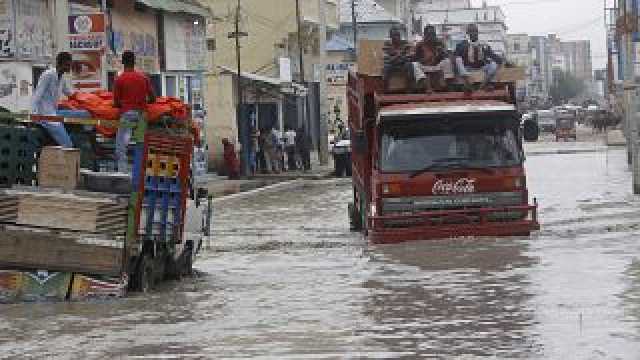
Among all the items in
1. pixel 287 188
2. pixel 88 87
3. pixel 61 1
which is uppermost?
pixel 61 1

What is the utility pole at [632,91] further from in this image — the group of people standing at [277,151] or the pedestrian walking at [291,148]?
the pedestrian walking at [291,148]

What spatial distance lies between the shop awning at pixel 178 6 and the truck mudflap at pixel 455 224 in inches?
711

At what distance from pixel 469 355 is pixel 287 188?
96.5 ft

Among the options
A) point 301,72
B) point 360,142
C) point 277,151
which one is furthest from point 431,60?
point 301,72

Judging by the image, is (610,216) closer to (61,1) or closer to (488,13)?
(61,1)

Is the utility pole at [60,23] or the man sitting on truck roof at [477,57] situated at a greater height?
the utility pole at [60,23]

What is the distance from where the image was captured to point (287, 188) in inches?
1538

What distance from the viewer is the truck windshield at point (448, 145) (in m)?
18.5

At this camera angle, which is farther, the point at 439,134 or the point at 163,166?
the point at 439,134

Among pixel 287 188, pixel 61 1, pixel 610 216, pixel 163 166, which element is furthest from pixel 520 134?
pixel 287 188

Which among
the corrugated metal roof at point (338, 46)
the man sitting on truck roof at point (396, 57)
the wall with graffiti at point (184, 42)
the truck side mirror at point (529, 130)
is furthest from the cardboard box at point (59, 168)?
the corrugated metal roof at point (338, 46)

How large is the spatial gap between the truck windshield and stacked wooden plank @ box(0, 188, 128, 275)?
231 inches

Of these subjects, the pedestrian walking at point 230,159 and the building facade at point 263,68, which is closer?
the pedestrian walking at point 230,159

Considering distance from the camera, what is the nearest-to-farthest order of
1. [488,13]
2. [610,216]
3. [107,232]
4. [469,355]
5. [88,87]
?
[469,355]
[107,232]
[610,216]
[88,87]
[488,13]
